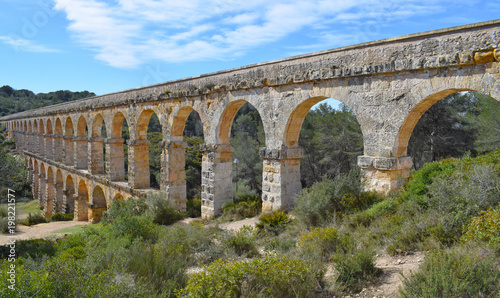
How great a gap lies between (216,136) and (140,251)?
5.16m

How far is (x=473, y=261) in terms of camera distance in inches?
120

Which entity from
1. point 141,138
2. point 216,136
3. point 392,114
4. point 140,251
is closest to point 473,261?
point 392,114

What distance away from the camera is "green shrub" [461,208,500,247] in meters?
3.48

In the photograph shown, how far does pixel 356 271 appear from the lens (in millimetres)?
3693

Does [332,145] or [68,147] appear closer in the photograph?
[332,145]

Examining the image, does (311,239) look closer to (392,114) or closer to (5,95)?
(392,114)

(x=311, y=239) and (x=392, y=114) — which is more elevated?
(x=392, y=114)

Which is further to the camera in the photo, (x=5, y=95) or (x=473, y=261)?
(x=5, y=95)

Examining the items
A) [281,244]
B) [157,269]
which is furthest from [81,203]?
[157,269]

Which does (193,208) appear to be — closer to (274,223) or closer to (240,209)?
(240,209)

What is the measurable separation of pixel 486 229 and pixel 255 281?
2.50 m

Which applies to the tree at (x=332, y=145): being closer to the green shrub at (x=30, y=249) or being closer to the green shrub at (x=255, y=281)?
the green shrub at (x=30, y=249)

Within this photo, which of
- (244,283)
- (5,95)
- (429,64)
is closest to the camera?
(244,283)

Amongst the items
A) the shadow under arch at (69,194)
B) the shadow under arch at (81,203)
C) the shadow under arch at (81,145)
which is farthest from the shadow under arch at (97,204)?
the shadow under arch at (69,194)
